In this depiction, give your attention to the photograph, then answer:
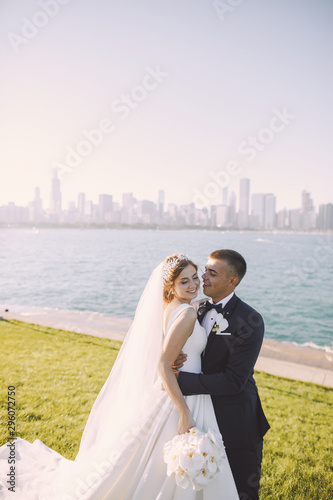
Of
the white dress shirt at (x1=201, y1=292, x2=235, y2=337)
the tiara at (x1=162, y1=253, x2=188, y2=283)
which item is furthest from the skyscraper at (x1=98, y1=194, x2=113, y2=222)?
the white dress shirt at (x1=201, y1=292, x2=235, y2=337)

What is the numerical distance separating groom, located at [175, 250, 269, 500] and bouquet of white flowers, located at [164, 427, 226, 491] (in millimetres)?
301

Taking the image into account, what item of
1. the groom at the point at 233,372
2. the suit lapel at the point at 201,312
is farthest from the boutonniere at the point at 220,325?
the suit lapel at the point at 201,312

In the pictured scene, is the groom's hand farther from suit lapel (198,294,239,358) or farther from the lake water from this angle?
the lake water

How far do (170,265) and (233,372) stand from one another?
1.01 meters

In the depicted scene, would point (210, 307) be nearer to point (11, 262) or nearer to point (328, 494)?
point (328, 494)

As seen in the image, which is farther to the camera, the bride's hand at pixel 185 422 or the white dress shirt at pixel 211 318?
the white dress shirt at pixel 211 318

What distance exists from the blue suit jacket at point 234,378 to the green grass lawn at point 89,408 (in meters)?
1.60

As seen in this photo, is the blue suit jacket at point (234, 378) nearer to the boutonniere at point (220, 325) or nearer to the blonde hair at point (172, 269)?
the boutonniere at point (220, 325)

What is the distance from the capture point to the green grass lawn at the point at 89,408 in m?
4.29

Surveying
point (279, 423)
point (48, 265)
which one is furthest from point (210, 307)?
point (48, 265)

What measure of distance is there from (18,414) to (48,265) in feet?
165

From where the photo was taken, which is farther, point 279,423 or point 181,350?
point 279,423

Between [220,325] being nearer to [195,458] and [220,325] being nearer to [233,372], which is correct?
[233,372]

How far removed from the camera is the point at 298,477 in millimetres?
4223
